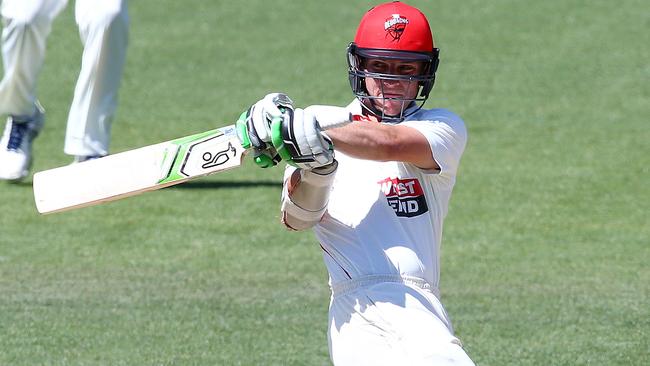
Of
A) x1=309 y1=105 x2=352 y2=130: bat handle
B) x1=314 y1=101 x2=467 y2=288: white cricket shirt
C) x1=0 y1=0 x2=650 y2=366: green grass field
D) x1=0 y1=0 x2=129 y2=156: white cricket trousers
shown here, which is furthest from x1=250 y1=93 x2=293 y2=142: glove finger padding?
x1=0 y1=0 x2=129 y2=156: white cricket trousers

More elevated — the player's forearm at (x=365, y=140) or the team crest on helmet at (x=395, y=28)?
the team crest on helmet at (x=395, y=28)

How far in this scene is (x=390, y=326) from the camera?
3.82 m

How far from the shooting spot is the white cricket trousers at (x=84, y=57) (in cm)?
795

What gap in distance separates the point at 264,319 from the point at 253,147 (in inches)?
103

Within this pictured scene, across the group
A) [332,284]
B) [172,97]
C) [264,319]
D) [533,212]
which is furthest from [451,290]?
[172,97]

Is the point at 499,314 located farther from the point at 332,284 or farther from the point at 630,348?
the point at 332,284

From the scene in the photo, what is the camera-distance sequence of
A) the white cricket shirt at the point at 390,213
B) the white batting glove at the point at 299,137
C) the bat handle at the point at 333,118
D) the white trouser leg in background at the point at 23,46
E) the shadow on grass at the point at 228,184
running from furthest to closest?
the shadow on grass at the point at 228,184 < the white trouser leg in background at the point at 23,46 < the white cricket shirt at the point at 390,213 < the bat handle at the point at 333,118 < the white batting glove at the point at 299,137

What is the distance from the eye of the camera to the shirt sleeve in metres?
3.99

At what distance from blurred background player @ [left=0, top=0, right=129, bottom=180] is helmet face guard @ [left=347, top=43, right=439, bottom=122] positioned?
13.4ft

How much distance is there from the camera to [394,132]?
383 cm

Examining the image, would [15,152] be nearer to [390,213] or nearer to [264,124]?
[390,213]

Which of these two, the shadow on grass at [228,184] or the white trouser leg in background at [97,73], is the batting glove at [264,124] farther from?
the shadow on grass at [228,184]

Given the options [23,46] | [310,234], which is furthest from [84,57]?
[310,234]

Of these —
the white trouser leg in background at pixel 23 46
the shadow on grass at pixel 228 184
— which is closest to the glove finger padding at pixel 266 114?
the white trouser leg in background at pixel 23 46
